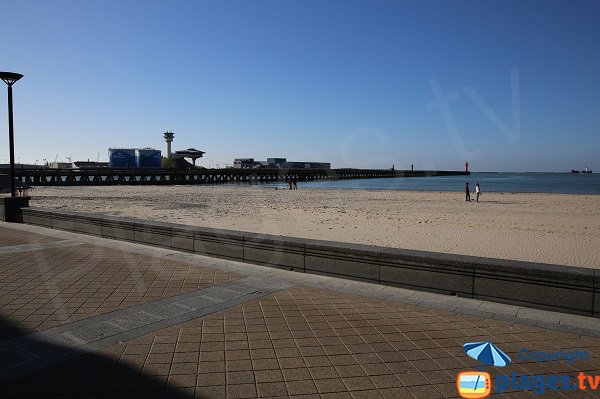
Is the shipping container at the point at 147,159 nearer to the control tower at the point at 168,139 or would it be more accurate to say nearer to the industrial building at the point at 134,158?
the industrial building at the point at 134,158

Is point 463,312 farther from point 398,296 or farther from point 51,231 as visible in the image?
point 51,231

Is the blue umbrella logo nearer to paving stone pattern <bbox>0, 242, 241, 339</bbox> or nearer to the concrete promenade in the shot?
the concrete promenade

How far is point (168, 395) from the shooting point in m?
2.76

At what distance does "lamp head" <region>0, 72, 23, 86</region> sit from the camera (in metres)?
11.8

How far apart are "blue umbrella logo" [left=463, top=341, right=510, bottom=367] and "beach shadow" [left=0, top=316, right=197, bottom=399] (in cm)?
224

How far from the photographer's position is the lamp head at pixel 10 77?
11.8 metres

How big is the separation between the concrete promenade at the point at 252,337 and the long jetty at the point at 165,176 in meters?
38.8

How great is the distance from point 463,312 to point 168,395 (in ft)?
10.1

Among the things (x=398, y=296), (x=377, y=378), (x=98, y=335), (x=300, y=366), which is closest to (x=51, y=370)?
(x=98, y=335)

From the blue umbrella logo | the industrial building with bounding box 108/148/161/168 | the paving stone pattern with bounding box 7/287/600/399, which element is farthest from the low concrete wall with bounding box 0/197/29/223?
the industrial building with bounding box 108/148/161/168

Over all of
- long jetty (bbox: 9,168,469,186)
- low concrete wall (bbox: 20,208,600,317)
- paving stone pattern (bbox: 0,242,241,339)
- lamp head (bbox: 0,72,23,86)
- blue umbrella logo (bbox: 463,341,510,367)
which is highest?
lamp head (bbox: 0,72,23,86)

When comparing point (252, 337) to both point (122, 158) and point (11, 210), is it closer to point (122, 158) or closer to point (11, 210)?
point (11, 210)

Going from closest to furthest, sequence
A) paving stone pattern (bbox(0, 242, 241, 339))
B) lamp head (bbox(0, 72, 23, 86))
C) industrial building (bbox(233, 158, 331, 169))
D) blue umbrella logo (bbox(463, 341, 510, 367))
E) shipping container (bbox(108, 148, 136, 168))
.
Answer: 1. blue umbrella logo (bbox(463, 341, 510, 367))
2. paving stone pattern (bbox(0, 242, 241, 339))
3. lamp head (bbox(0, 72, 23, 86))
4. shipping container (bbox(108, 148, 136, 168))
5. industrial building (bbox(233, 158, 331, 169))

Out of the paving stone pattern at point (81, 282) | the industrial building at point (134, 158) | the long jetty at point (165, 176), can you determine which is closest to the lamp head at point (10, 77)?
the paving stone pattern at point (81, 282)
